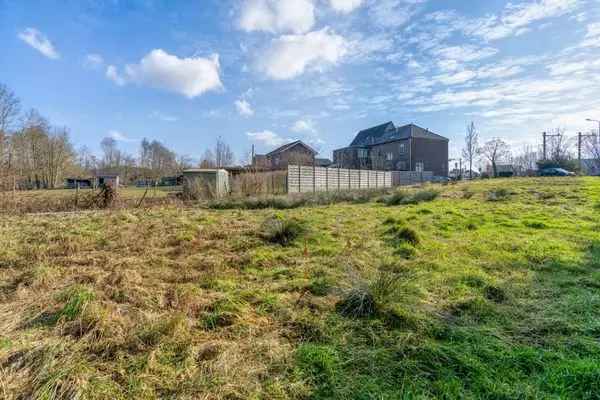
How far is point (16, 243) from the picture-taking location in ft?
15.8

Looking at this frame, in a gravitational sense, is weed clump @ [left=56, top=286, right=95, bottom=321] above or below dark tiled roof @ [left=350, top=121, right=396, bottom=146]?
below

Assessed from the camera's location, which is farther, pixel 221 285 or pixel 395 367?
pixel 221 285

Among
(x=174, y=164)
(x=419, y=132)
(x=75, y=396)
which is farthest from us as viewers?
(x=174, y=164)

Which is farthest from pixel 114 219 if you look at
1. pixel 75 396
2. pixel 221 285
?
pixel 75 396

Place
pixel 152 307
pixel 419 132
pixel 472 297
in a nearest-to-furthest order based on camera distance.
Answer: pixel 152 307, pixel 472 297, pixel 419 132

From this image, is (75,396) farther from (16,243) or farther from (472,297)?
(16,243)

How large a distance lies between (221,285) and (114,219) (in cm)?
574

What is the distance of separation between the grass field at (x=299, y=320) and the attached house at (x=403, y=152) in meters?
36.5

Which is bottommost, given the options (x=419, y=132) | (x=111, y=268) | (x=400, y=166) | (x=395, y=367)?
(x=395, y=367)

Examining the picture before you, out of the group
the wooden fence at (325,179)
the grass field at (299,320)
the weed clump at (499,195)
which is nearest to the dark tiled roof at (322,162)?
the wooden fence at (325,179)

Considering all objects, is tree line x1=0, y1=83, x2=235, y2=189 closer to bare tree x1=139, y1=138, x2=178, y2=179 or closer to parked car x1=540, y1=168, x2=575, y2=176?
bare tree x1=139, y1=138, x2=178, y2=179

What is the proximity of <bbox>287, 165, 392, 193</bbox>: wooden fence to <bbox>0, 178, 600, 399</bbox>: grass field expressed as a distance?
1087 centimetres

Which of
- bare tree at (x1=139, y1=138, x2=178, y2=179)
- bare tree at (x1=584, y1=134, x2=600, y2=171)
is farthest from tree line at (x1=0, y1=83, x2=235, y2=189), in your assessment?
bare tree at (x1=584, y1=134, x2=600, y2=171)

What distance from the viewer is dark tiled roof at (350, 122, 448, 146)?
138 feet
